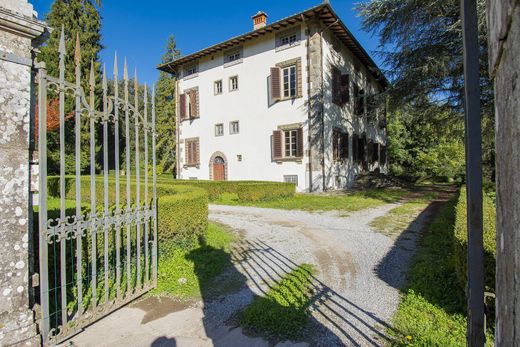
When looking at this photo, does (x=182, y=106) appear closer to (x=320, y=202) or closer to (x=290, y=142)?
(x=290, y=142)

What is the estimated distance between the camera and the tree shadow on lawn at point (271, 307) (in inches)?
120

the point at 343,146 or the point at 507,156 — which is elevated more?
the point at 343,146

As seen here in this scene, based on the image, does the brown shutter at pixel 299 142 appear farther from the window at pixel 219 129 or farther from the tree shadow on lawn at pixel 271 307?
the tree shadow on lawn at pixel 271 307

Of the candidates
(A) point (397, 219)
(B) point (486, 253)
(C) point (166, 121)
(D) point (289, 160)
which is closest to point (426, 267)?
(B) point (486, 253)

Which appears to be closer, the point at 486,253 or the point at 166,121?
the point at 486,253

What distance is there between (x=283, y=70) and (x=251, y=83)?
236 cm

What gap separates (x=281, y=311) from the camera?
347 centimetres

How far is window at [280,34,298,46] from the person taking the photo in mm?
17042

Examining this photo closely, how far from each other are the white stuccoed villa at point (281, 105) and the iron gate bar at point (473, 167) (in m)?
14.2

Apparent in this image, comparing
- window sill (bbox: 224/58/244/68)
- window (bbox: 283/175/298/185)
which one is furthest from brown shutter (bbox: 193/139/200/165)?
window (bbox: 283/175/298/185)

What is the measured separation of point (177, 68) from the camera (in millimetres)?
22703

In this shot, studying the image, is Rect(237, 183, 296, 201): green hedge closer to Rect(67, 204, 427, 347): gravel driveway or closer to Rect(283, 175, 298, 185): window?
Rect(283, 175, 298, 185): window

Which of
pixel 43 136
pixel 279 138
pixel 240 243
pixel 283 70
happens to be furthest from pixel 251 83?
pixel 43 136

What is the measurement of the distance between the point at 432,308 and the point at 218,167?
703 inches
